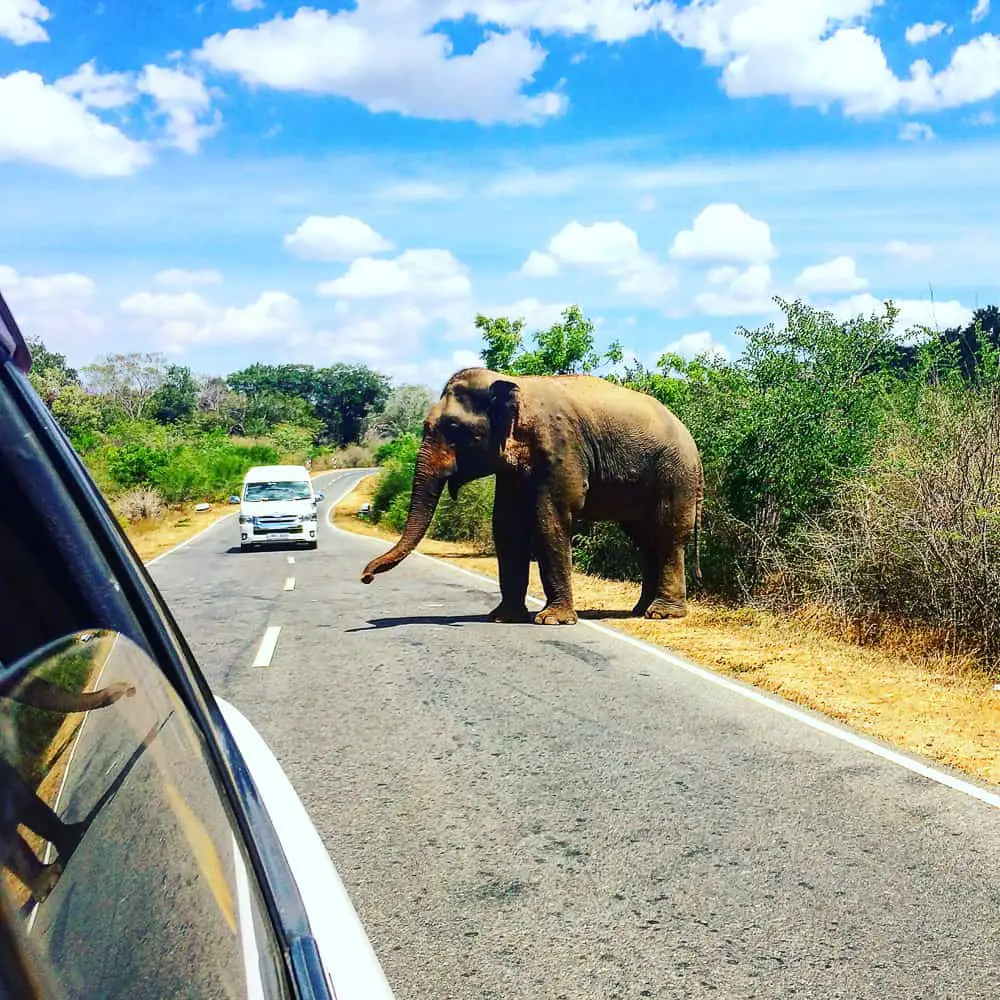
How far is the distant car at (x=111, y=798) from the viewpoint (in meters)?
1.08

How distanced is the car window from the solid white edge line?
932 centimetres

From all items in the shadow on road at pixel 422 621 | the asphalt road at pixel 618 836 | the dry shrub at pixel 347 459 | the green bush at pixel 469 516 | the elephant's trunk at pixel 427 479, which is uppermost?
the elephant's trunk at pixel 427 479

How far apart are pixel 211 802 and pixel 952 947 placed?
11.7ft

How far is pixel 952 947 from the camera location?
4215mm

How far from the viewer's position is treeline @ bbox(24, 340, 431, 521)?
47094 millimetres

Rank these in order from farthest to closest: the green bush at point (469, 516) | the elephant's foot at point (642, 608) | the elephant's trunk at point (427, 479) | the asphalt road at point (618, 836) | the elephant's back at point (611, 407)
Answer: the green bush at point (469, 516) → the elephant's foot at point (642, 608) → the elephant's back at point (611, 407) → the elephant's trunk at point (427, 479) → the asphalt road at point (618, 836)

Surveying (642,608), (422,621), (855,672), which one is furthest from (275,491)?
(855,672)

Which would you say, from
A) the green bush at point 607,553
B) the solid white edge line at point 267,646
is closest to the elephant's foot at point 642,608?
the solid white edge line at point 267,646

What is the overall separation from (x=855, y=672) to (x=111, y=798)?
9.70 metres

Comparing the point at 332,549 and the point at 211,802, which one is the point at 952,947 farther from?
the point at 332,549

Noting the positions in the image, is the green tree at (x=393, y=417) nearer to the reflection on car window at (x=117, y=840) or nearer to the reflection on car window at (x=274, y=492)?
the reflection on car window at (x=274, y=492)

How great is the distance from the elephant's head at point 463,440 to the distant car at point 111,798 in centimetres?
1120

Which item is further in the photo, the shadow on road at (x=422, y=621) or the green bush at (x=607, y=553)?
the green bush at (x=607, y=553)

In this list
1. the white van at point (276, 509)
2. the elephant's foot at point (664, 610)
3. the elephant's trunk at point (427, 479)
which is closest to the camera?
the elephant's trunk at point (427, 479)
